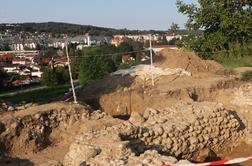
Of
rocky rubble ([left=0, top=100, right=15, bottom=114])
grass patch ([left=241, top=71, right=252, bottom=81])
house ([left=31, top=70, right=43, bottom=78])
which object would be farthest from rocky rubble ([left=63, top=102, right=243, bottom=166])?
house ([left=31, top=70, right=43, bottom=78])

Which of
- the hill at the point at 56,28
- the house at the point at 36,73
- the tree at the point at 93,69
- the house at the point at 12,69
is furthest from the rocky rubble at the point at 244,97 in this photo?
the hill at the point at 56,28

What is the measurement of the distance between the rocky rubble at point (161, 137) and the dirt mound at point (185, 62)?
6334mm

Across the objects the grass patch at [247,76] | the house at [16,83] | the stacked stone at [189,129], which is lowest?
the house at [16,83]

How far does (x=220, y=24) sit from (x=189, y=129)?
24.1 ft

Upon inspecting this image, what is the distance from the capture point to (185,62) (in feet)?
59.2

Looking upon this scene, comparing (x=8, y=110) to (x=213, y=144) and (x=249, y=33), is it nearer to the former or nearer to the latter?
(x=213, y=144)

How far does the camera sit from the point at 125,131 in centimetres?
938

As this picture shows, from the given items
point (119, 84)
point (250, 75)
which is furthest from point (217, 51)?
point (119, 84)

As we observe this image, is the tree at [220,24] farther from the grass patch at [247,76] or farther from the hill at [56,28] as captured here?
the hill at [56,28]

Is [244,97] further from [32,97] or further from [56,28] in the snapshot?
[56,28]

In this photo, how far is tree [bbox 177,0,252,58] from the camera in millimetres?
16359

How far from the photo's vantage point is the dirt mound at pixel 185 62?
1797 cm

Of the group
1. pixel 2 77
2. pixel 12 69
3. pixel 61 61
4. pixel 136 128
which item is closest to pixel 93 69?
pixel 61 61

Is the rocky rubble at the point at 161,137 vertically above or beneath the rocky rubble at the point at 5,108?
beneath
